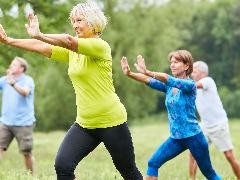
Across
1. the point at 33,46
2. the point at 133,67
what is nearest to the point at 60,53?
the point at 33,46

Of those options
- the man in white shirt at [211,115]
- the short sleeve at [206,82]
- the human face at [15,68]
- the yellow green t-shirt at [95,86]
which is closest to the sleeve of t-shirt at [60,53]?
the yellow green t-shirt at [95,86]

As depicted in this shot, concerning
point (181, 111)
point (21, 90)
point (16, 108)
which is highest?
point (21, 90)

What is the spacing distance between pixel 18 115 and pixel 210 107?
319 cm

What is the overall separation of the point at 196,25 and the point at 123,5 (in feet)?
122

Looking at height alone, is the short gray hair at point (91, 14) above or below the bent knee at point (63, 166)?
above

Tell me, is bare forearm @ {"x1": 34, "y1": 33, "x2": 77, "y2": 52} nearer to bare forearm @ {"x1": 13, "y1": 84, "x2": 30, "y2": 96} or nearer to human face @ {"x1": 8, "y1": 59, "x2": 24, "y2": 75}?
bare forearm @ {"x1": 13, "y1": 84, "x2": 30, "y2": 96}

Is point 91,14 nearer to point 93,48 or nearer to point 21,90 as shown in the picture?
point 93,48

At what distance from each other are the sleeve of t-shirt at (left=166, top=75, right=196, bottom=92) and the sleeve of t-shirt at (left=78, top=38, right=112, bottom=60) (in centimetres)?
119

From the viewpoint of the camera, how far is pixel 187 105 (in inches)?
315

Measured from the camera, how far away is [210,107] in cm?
1070

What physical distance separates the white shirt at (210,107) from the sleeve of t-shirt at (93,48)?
4448mm

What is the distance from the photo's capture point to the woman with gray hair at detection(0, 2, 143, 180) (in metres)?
6.25

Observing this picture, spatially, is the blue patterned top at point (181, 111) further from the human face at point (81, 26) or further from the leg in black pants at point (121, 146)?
the human face at point (81, 26)

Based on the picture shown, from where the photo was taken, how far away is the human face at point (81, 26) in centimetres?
623
